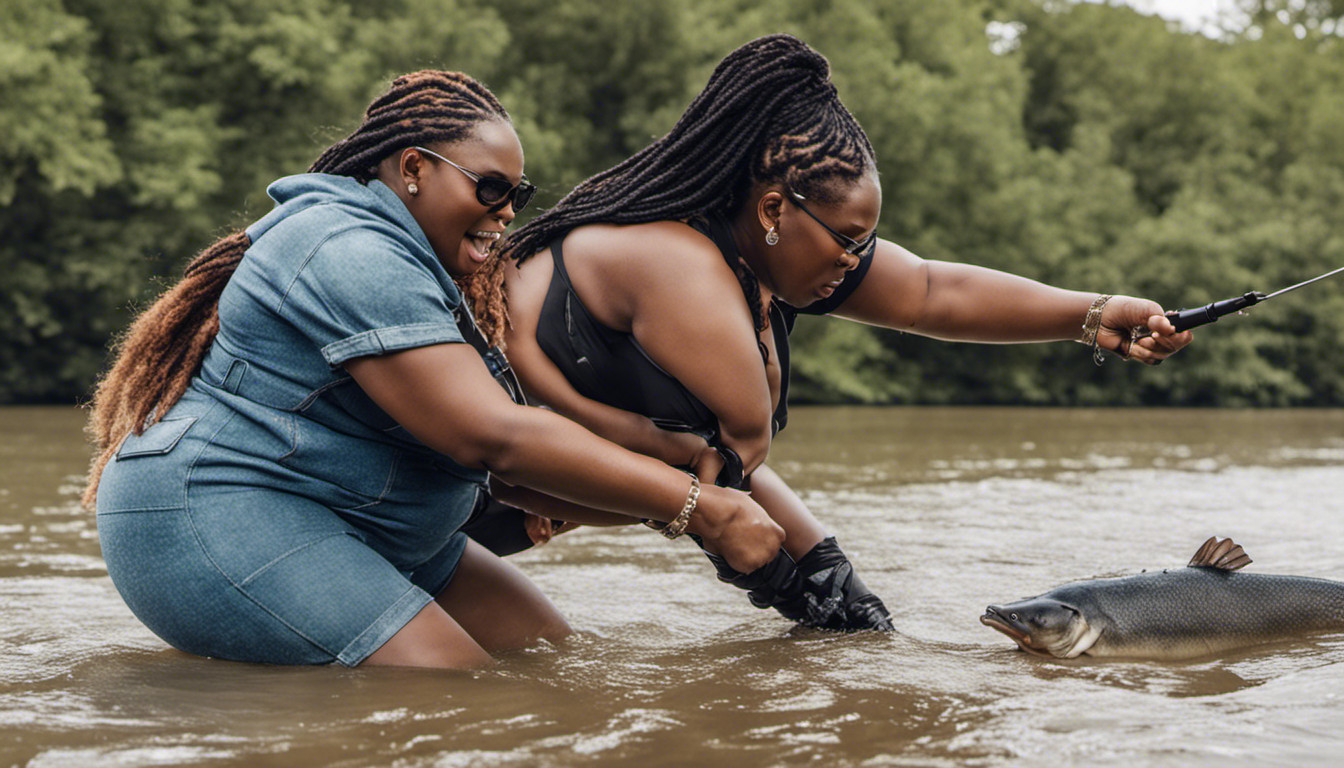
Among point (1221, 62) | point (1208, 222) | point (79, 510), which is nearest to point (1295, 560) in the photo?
point (79, 510)

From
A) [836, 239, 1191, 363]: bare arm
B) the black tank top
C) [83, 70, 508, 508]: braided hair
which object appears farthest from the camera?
[836, 239, 1191, 363]: bare arm

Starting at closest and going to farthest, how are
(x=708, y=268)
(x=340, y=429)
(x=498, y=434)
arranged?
1. (x=498, y=434)
2. (x=340, y=429)
3. (x=708, y=268)

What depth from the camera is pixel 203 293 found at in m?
3.09

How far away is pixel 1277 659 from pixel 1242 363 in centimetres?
3084

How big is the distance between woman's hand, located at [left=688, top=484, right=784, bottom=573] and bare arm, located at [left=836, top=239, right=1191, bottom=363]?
1.32 meters

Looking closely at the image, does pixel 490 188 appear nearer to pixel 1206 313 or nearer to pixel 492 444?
pixel 492 444

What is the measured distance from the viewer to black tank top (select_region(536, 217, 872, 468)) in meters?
3.49

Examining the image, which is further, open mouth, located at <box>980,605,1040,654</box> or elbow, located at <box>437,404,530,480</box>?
open mouth, located at <box>980,605,1040,654</box>

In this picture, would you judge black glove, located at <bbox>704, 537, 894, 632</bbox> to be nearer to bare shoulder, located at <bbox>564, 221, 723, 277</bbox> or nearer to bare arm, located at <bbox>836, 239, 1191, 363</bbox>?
bare arm, located at <bbox>836, 239, 1191, 363</bbox>

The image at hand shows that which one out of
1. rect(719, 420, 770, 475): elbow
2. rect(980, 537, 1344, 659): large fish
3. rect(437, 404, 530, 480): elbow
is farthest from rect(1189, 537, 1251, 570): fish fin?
rect(437, 404, 530, 480): elbow

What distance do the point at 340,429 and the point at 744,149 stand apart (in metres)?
1.33

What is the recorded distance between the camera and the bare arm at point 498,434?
8.96 feet

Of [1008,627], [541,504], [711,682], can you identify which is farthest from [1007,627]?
[541,504]

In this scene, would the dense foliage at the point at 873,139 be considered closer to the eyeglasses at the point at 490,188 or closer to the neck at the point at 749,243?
the neck at the point at 749,243
